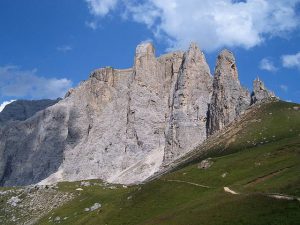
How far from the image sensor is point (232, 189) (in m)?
69.8

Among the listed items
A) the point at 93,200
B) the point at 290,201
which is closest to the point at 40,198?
the point at 93,200

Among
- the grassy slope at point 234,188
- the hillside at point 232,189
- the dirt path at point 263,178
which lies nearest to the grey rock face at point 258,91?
the hillside at point 232,189

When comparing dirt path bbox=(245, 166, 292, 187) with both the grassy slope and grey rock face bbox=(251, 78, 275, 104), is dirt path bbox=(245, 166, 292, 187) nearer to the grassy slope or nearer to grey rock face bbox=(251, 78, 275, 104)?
the grassy slope

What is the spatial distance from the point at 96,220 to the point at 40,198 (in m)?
68.7

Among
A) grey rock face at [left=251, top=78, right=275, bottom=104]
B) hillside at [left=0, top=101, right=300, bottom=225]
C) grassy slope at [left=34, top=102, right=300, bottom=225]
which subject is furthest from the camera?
grey rock face at [left=251, top=78, right=275, bottom=104]

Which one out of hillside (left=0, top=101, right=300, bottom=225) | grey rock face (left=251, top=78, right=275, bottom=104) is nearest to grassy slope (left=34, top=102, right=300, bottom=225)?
hillside (left=0, top=101, right=300, bottom=225)

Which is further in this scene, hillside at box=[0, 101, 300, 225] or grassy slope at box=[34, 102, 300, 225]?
hillside at box=[0, 101, 300, 225]

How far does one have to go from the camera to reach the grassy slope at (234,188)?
57.6m

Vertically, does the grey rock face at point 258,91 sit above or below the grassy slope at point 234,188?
above

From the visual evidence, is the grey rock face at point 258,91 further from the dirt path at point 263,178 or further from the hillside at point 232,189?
the dirt path at point 263,178

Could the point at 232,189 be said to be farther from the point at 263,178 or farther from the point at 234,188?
the point at 263,178

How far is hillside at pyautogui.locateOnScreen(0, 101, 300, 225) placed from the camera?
57.8m

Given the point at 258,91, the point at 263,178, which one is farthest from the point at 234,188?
the point at 258,91

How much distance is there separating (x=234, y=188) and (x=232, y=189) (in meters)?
0.37
